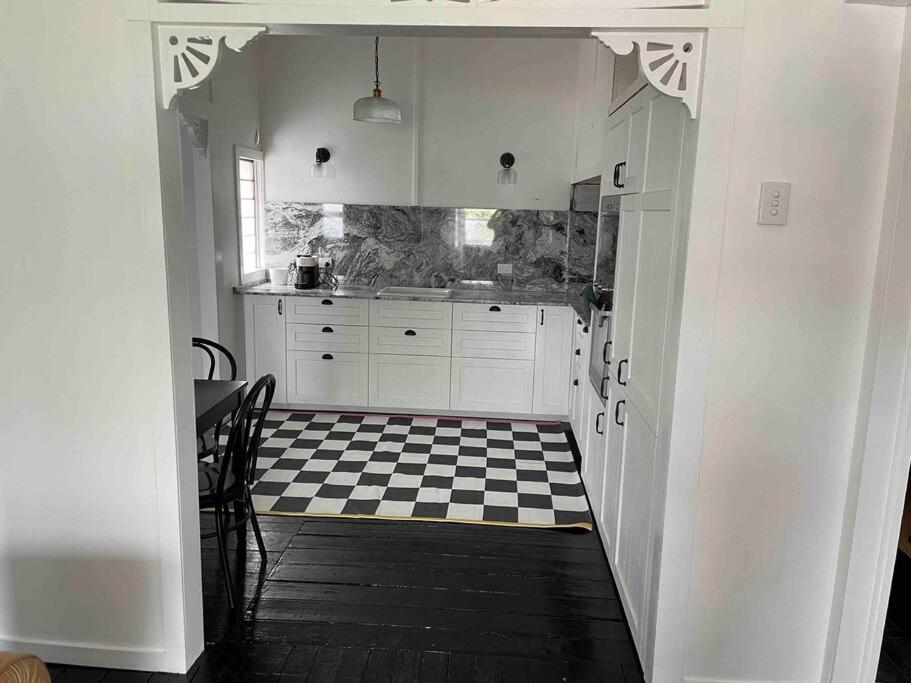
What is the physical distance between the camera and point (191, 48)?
2.00 meters

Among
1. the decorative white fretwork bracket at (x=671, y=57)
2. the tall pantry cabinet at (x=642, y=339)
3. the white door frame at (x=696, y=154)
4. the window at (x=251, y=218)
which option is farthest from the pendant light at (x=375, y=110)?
the decorative white fretwork bracket at (x=671, y=57)

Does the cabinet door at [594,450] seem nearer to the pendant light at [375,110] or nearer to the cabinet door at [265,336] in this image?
the pendant light at [375,110]

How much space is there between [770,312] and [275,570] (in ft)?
7.03

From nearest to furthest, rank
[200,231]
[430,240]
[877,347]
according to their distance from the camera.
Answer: [877,347], [200,231], [430,240]

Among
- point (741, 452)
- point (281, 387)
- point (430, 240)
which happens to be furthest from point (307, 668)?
point (430, 240)

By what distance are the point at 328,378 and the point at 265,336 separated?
0.53m

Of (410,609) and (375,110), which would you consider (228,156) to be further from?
(410,609)

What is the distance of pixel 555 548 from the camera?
325cm

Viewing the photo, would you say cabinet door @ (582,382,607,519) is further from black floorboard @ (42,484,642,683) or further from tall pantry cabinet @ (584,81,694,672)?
black floorboard @ (42,484,642,683)

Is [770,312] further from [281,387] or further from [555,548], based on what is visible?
[281,387]

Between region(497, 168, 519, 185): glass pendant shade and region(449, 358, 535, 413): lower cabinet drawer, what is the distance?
50.7 inches

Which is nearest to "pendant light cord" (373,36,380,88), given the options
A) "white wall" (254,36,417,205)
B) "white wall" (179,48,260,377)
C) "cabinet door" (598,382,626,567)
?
"white wall" (254,36,417,205)

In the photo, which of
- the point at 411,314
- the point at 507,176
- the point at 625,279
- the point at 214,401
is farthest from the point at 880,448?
the point at 507,176

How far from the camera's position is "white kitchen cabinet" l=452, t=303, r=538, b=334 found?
16.3 feet
